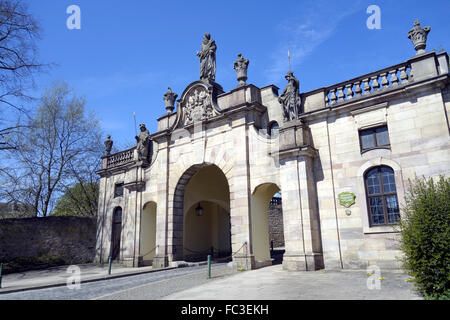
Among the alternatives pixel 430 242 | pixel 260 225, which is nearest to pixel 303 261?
pixel 260 225

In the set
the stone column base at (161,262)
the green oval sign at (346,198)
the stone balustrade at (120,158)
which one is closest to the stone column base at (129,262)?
the stone column base at (161,262)

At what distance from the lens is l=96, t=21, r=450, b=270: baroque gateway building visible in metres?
10.9

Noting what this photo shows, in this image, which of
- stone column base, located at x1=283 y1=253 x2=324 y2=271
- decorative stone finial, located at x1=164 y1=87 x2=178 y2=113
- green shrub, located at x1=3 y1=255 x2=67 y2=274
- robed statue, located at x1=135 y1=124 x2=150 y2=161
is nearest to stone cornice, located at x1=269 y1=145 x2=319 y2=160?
stone column base, located at x1=283 y1=253 x2=324 y2=271

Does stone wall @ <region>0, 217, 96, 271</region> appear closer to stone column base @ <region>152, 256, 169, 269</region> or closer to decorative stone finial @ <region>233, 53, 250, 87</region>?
stone column base @ <region>152, 256, 169, 269</region>

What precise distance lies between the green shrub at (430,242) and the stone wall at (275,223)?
72.3 ft

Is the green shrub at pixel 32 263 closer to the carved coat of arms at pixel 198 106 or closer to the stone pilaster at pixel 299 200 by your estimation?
the carved coat of arms at pixel 198 106

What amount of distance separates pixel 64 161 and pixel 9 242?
825cm

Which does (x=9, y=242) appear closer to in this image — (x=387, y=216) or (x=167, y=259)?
(x=167, y=259)

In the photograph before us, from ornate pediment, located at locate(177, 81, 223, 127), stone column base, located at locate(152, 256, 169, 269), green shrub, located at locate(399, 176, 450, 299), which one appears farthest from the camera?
ornate pediment, located at locate(177, 81, 223, 127)

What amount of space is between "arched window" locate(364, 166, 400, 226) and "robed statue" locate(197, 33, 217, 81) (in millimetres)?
9531

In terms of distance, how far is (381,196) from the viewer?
11383 mm

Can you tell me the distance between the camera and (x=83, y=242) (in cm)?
2178

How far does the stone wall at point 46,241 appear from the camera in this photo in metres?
18.3
